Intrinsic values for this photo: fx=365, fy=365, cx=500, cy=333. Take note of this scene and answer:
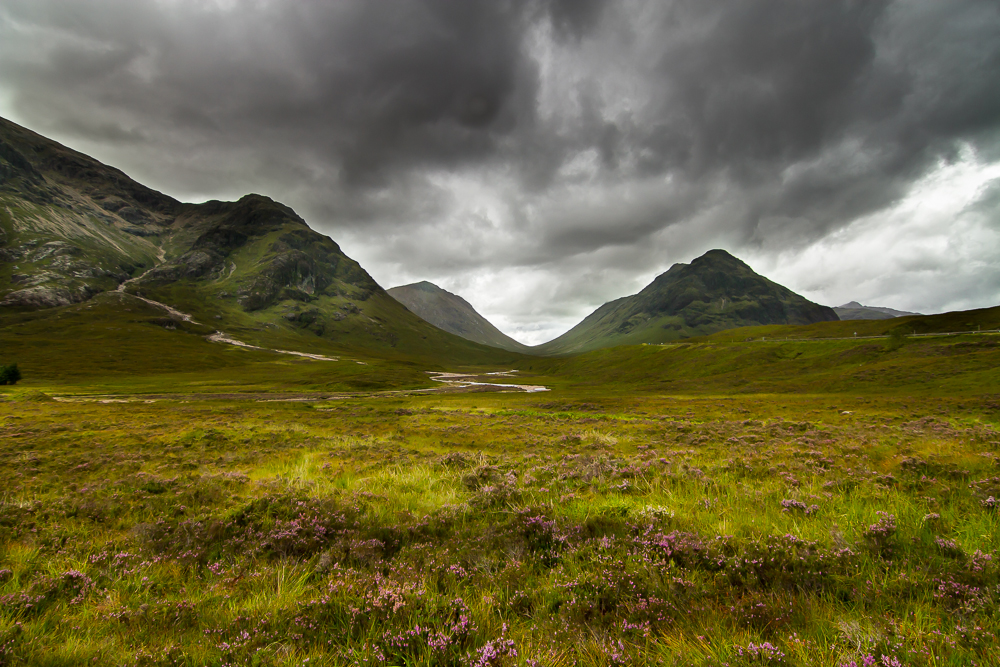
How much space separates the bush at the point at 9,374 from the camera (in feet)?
257

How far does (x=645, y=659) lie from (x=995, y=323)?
159 m

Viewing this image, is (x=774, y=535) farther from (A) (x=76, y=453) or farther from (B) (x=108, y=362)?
(B) (x=108, y=362)

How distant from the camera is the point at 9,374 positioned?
79250mm

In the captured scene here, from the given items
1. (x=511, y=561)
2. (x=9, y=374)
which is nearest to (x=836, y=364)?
(x=511, y=561)

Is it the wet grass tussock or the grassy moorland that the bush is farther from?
the wet grass tussock

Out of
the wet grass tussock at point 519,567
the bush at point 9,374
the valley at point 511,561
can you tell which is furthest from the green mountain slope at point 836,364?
the bush at point 9,374

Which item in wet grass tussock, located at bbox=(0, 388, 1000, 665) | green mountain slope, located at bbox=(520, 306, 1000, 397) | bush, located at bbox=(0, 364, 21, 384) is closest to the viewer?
wet grass tussock, located at bbox=(0, 388, 1000, 665)

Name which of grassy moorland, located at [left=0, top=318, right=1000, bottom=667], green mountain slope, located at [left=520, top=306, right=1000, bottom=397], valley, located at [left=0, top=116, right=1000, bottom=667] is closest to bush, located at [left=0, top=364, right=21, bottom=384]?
valley, located at [left=0, top=116, right=1000, bottom=667]

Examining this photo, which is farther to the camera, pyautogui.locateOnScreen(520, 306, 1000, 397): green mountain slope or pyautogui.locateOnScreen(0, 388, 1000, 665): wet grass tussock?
pyautogui.locateOnScreen(520, 306, 1000, 397): green mountain slope

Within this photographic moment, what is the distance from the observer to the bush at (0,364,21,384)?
257ft

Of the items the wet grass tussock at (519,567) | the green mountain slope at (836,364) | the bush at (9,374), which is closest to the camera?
the wet grass tussock at (519,567)

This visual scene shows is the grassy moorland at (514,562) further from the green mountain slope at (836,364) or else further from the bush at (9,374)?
the bush at (9,374)

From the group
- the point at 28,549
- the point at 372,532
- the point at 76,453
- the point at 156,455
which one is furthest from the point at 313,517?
the point at 76,453

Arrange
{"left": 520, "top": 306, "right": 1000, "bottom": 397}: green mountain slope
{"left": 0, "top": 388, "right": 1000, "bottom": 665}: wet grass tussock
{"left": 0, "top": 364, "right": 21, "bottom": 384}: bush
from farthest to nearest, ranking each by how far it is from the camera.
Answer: {"left": 0, "top": 364, "right": 21, "bottom": 384}: bush
{"left": 520, "top": 306, "right": 1000, "bottom": 397}: green mountain slope
{"left": 0, "top": 388, "right": 1000, "bottom": 665}: wet grass tussock
